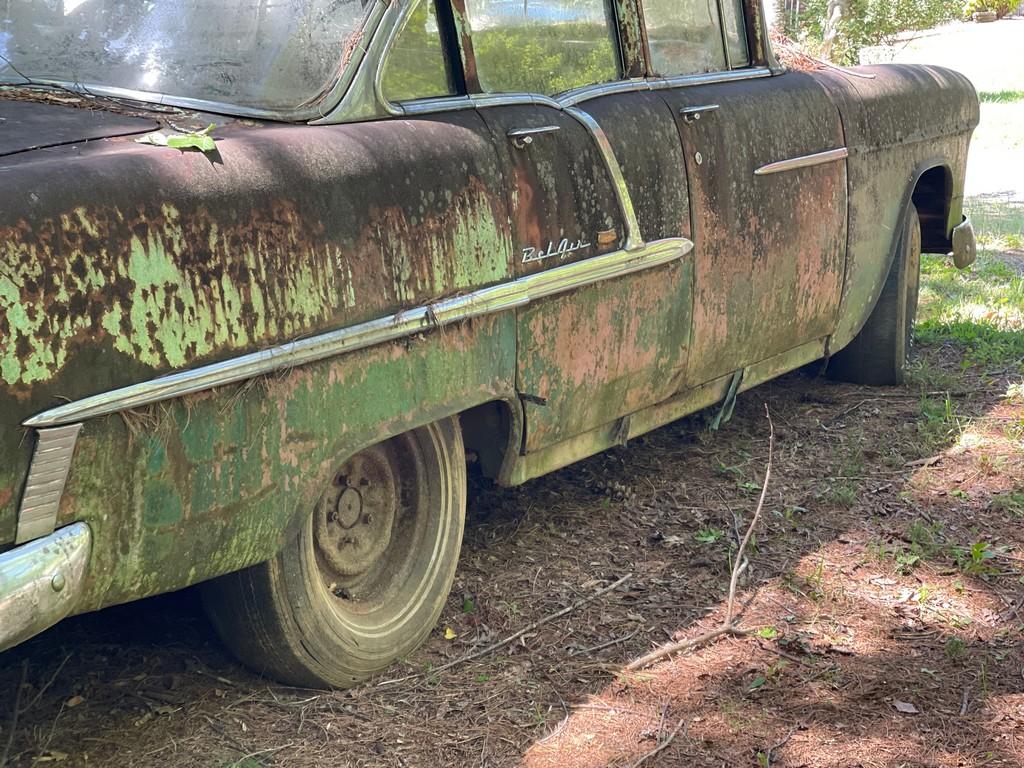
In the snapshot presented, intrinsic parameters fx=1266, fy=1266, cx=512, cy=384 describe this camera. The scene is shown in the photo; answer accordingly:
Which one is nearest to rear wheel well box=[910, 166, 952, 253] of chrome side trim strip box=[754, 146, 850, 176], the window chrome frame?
chrome side trim strip box=[754, 146, 850, 176]

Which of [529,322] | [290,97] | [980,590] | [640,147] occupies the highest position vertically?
[290,97]

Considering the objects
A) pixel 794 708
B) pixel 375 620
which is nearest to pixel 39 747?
pixel 375 620

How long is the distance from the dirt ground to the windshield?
4.53 feet

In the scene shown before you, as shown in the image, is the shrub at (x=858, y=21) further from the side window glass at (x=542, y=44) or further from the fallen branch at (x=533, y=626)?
the fallen branch at (x=533, y=626)

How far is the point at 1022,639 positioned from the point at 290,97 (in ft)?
8.08

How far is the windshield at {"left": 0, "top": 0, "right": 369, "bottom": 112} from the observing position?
314 cm

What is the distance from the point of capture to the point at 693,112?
407cm

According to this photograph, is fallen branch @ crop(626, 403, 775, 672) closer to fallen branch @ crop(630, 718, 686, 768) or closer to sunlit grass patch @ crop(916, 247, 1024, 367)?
fallen branch @ crop(630, 718, 686, 768)

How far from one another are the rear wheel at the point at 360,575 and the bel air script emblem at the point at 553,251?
0.50 meters

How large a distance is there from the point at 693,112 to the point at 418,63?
1091mm

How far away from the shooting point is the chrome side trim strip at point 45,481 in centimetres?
232

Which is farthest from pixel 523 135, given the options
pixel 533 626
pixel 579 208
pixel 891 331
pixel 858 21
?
pixel 858 21

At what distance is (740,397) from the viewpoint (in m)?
5.72

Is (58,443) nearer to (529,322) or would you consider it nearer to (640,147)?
(529,322)
